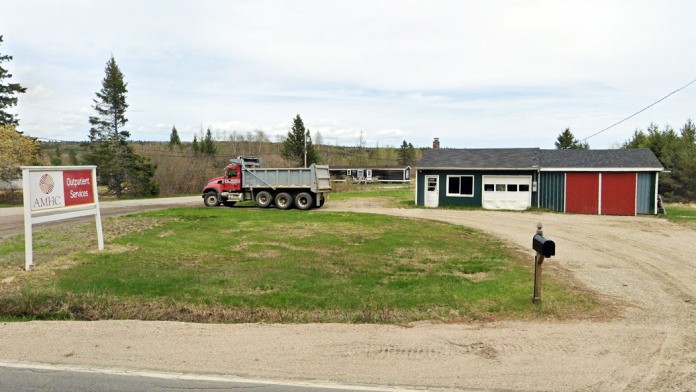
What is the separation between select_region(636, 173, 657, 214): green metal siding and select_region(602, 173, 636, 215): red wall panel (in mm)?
428

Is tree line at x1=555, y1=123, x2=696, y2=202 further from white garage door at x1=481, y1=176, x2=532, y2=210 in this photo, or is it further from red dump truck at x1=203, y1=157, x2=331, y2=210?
red dump truck at x1=203, y1=157, x2=331, y2=210

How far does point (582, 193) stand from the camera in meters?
25.8

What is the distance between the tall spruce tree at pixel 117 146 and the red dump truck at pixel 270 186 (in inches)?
960

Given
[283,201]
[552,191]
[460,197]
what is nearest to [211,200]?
[283,201]

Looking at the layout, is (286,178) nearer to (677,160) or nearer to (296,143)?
(677,160)

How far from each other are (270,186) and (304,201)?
212cm

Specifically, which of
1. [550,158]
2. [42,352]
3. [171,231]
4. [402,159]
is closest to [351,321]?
[42,352]

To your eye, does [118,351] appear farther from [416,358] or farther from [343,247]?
[343,247]

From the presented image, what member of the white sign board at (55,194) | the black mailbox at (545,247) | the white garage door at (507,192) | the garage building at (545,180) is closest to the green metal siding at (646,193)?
the garage building at (545,180)

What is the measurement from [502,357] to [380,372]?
1.33m

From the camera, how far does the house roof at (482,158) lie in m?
27.1

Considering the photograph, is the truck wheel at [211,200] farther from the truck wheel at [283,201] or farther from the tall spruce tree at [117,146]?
the tall spruce tree at [117,146]

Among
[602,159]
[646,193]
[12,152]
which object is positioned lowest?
[646,193]

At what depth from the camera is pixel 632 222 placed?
20.9 metres
